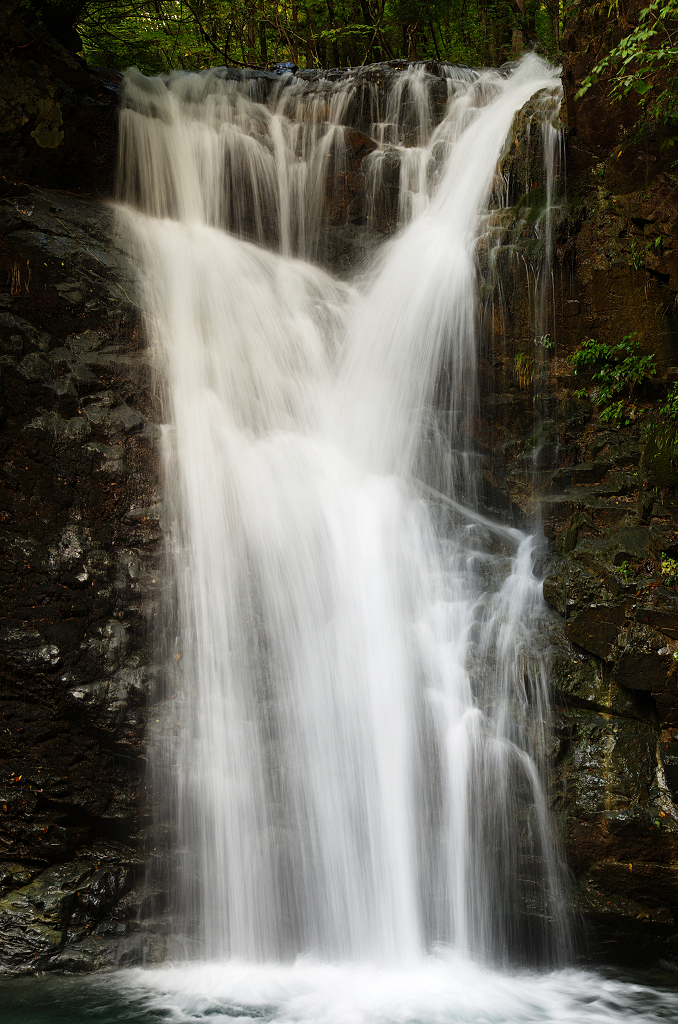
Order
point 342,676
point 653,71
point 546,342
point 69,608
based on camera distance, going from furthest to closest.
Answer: point 546,342 < point 653,71 < point 342,676 < point 69,608

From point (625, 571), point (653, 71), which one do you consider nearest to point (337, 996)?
point (625, 571)

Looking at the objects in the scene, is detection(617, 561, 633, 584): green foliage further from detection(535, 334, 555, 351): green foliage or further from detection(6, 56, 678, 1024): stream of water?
detection(535, 334, 555, 351): green foliage

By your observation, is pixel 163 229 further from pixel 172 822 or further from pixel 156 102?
pixel 172 822

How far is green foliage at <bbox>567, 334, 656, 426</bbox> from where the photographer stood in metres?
6.09

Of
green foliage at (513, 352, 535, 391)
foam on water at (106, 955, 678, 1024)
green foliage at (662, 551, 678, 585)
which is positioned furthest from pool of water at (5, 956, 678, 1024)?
green foliage at (513, 352, 535, 391)

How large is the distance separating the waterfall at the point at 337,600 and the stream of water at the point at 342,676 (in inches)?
0.7

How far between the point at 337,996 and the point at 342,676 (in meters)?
2.02

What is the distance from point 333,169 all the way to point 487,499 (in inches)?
196

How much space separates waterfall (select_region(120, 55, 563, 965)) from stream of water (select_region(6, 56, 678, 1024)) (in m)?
0.02

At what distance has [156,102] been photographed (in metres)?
8.32

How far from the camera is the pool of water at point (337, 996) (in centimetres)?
406

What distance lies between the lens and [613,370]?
6191 mm

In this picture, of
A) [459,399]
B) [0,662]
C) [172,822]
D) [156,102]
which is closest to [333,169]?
[156,102]

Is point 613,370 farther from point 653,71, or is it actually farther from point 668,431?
point 653,71
